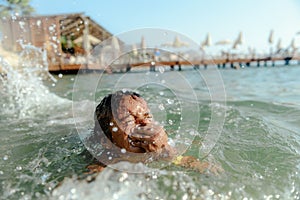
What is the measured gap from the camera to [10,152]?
10.5ft

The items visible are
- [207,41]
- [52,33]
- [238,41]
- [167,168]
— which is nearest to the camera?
[167,168]

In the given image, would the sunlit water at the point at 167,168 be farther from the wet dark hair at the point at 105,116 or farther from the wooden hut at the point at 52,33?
the wooden hut at the point at 52,33

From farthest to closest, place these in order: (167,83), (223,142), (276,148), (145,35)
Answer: (167,83)
(223,142)
(276,148)
(145,35)

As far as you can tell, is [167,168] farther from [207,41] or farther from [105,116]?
[207,41]

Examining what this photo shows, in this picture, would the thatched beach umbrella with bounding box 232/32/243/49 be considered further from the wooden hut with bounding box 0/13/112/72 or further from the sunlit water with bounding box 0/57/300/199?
the sunlit water with bounding box 0/57/300/199

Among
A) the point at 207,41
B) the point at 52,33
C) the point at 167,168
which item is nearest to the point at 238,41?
the point at 207,41

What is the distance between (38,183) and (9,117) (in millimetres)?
3728

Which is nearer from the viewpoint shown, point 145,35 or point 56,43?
point 145,35

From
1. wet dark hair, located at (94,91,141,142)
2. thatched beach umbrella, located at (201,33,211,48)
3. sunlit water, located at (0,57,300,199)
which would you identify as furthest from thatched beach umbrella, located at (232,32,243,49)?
wet dark hair, located at (94,91,141,142)

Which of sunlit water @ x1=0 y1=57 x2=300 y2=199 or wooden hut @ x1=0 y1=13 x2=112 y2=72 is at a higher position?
wooden hut @ x1=0 y1=13 x2=112 y2=72

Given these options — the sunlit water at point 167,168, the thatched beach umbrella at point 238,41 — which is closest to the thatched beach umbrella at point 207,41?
the thatched beach umbrella at point 238,41

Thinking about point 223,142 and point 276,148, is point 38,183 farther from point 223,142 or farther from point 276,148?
point 276,148

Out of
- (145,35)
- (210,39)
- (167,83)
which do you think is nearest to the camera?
(145,35)

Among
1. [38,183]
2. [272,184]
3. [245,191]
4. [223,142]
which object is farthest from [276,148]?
[38,183]
